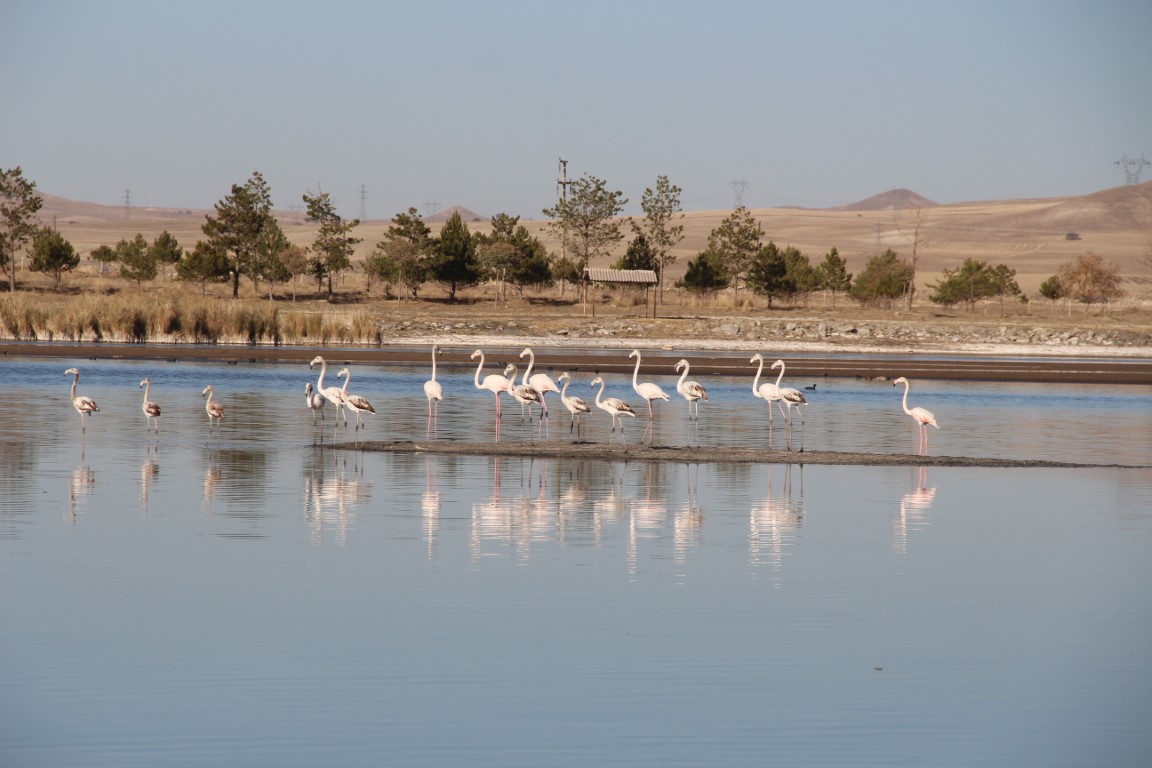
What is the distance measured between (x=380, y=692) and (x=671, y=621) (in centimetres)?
279

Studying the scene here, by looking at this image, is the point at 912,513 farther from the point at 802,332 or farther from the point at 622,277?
the point at 622,277

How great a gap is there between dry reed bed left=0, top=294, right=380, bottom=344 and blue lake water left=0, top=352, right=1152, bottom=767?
36040 mm

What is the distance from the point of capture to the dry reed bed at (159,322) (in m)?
56.3

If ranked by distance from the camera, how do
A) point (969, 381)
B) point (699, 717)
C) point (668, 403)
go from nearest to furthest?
point (699, 717), point (668, 403), point (969, 381)

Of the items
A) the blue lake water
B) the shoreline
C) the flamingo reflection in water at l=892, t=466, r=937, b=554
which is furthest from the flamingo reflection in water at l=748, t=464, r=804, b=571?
the shoreline

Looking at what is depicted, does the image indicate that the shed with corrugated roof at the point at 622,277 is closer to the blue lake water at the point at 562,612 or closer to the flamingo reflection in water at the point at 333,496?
the blue lake water at the point at 562,612

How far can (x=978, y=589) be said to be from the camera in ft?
40.9

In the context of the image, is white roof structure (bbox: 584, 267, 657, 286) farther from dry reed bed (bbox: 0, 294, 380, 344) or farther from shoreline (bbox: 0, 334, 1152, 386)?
dry reed bed (bbox: 0, 294, 380, 344)

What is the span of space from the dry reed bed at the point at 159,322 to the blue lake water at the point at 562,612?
3604 cm

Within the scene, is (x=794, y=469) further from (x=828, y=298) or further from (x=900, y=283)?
(x=828, y=298)

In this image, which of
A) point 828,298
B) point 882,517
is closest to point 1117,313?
point 828,298

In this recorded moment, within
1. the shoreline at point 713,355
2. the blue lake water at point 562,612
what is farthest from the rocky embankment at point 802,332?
the blue lake water at point 562,612

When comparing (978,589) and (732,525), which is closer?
(978,589)

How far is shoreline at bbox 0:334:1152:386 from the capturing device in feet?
156
